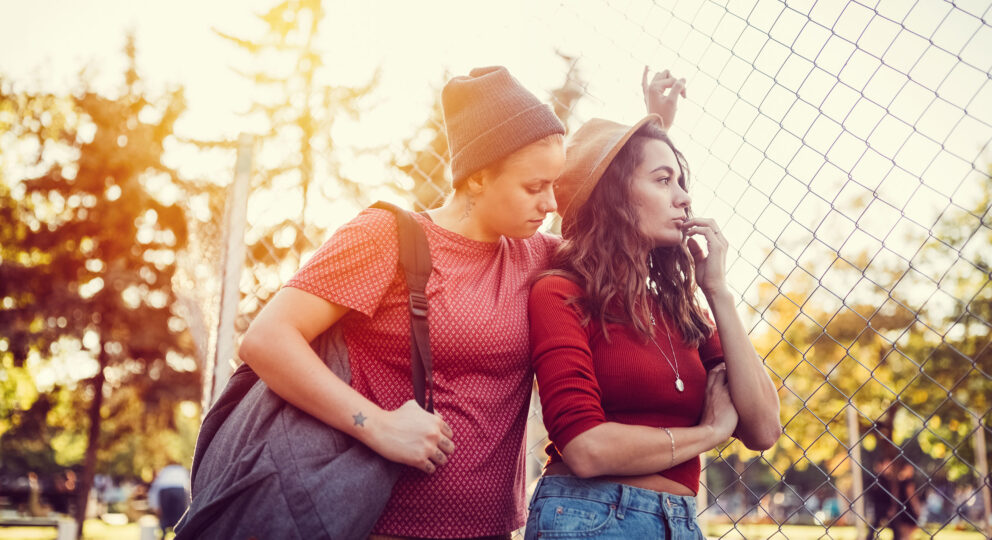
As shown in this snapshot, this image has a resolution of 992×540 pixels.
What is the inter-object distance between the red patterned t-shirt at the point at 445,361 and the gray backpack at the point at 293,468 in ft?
0.20

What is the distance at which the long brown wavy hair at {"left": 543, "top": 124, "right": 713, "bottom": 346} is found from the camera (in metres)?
2.29

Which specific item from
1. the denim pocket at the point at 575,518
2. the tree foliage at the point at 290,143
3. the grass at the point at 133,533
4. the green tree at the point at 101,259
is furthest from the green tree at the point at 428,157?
the green tree at the point at 101,259

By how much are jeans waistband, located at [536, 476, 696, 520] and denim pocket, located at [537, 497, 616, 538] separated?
0.06 ft

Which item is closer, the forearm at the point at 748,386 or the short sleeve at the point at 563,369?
the short sleeve at the point at 563,369

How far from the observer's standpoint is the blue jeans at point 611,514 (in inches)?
79.2

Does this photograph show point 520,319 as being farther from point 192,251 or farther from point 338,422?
point 192,251

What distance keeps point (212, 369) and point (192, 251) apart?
6.10 ft

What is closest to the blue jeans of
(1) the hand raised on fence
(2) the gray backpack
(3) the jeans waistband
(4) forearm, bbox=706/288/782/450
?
(3) the jeans waistband

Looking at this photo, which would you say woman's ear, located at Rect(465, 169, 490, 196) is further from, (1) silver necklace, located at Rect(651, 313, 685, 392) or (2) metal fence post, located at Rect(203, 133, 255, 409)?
(2) metal fence post, located at Rect(203, 133, 255, 409)

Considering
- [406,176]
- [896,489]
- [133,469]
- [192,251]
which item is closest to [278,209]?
[406,176]

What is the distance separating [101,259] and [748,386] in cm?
2294

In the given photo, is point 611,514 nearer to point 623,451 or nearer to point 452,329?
point 623,451

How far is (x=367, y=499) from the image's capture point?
187 centimetres

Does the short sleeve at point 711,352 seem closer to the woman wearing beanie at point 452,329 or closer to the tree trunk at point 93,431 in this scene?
the woman wearing beanie at point 452,329
